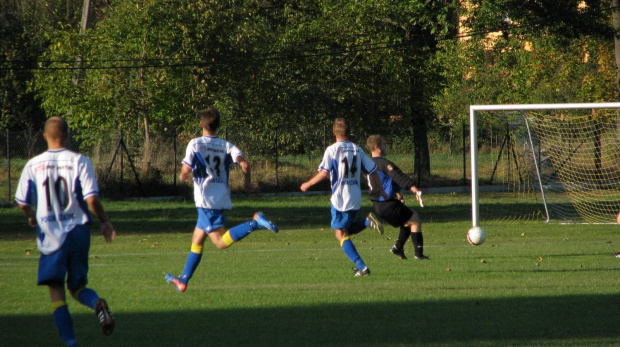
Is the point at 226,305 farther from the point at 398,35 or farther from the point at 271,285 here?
the point at 398,35

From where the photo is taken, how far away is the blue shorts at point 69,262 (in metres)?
5.90

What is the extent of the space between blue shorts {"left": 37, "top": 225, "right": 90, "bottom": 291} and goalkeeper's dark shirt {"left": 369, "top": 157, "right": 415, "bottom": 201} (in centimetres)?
566

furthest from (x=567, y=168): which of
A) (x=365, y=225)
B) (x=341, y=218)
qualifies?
(x=341, y=218)

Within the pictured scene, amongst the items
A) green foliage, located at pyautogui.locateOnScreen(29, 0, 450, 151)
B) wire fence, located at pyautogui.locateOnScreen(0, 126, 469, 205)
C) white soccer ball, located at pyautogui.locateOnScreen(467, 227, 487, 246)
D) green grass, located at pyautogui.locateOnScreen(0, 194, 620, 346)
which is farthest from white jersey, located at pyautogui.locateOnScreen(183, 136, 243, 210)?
green foliage, located at pyautogui.locateOnScreen(29, 0, 450, 151)

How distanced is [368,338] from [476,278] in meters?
3.74

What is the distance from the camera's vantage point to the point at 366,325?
22.8ft

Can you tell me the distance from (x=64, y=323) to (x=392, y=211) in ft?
21.0

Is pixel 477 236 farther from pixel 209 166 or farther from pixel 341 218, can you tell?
pixel 209 166

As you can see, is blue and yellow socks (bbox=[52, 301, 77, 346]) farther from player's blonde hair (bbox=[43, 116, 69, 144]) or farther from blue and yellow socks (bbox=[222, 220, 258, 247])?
blue and yellow socks (bbox=[222, 220, 258, 247])

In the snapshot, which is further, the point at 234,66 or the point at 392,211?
the point at 234,66

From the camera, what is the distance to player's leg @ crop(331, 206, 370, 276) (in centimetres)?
985

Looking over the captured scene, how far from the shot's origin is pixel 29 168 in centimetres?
607

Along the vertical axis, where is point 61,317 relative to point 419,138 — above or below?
above

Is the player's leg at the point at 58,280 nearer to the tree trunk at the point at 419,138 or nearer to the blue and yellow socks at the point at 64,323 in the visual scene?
the blue and yellow socks at the point at 64,323
